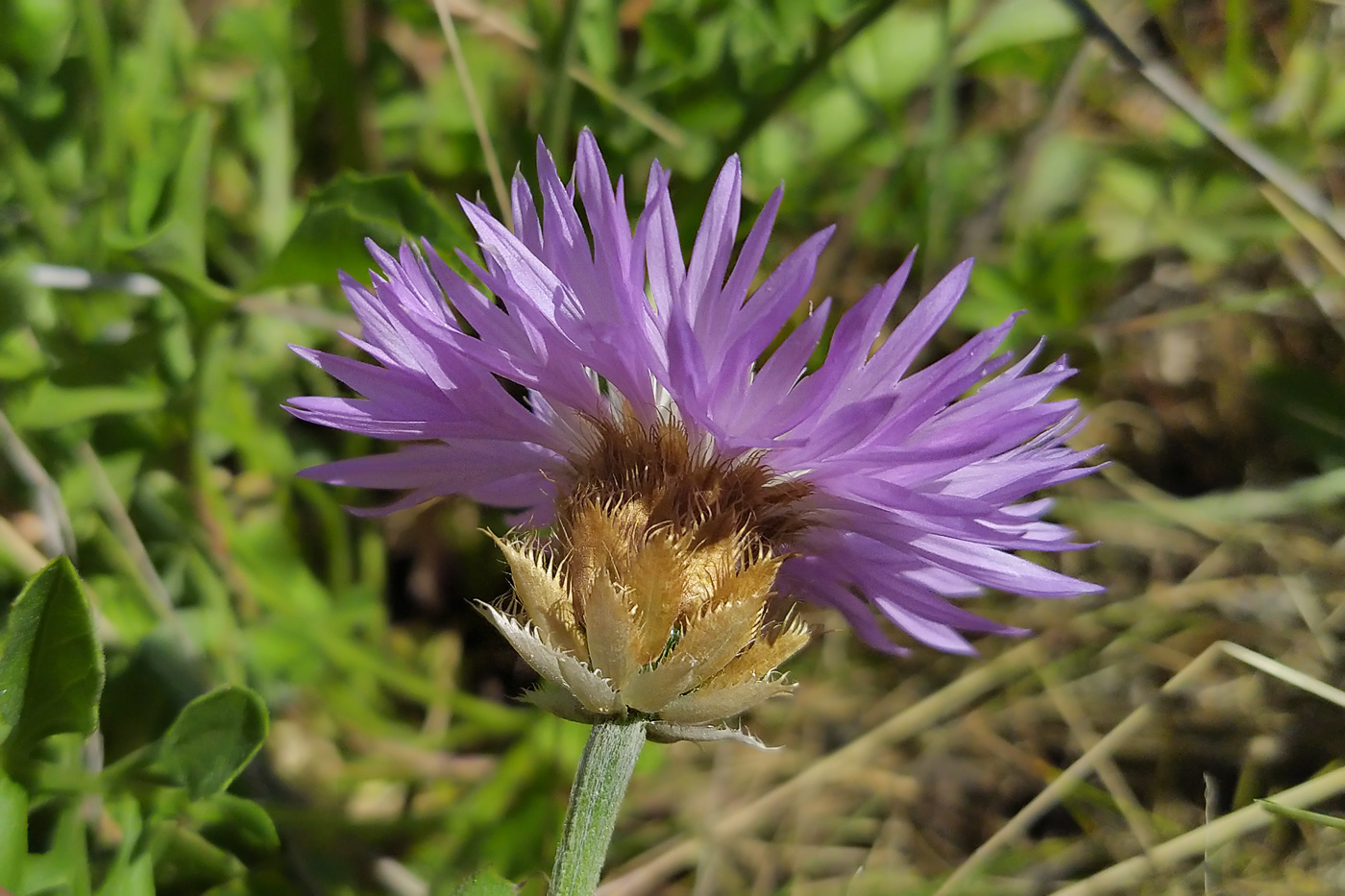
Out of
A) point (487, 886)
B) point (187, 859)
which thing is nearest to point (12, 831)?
point (187, 859)

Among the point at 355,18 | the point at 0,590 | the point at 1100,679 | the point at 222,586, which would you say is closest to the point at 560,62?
the point at 355,18

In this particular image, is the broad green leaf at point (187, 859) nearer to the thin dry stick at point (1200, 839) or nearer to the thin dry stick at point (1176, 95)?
the thin dry stick at point (1200, 839)

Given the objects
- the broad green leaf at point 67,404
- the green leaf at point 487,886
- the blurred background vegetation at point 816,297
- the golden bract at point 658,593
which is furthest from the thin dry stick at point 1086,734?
the broad green leaf at point 67,404

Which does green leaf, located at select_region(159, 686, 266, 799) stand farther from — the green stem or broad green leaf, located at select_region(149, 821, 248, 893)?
the green stem

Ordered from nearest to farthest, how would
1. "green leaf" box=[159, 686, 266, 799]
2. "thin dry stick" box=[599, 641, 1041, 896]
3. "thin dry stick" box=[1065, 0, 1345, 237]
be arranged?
"green leaf" box=[159, 686, 266, 799] < "thin dry stick" box=[1065, 0, 1345, 237] < "thin dry stick" box=[599, 641, 1041, 896]

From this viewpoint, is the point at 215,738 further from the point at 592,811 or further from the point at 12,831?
the point at 592,811

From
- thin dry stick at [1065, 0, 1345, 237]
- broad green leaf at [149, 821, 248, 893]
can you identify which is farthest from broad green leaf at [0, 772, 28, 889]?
thin dry stick at [1065, 0, 1345, 237]

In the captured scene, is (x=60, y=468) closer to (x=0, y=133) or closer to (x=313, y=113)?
(x=0, y=133)
